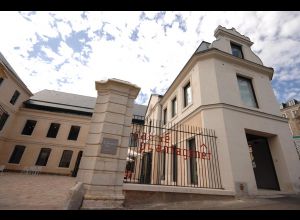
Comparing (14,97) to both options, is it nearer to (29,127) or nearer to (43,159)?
(29,127)

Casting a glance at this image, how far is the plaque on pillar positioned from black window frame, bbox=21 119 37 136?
851 inches

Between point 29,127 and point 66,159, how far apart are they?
649cm

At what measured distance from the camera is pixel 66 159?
67.5ft

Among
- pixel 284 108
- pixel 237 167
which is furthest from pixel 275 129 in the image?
pixel 284 108

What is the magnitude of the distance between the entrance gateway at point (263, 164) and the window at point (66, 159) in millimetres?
20346

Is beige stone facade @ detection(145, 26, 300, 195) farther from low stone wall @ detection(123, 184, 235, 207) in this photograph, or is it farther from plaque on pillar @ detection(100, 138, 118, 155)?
plaque on pillar @ detection(100, 138, 118, 155)

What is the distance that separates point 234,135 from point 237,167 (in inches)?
53.9

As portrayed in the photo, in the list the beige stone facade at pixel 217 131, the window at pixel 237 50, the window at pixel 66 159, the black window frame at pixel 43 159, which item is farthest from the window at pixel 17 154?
the window at pixel 237 50

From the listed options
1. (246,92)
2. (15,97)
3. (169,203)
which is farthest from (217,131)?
(15,97)

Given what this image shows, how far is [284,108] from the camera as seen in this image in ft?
118

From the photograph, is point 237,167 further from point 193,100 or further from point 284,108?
point 284,108

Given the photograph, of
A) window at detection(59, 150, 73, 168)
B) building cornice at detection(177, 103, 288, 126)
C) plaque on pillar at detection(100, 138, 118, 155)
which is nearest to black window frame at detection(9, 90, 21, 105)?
window at detection(59, 150, 73, 168)

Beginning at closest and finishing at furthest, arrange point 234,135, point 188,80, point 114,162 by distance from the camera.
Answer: point 114,162
point 234,135
point 188,80
